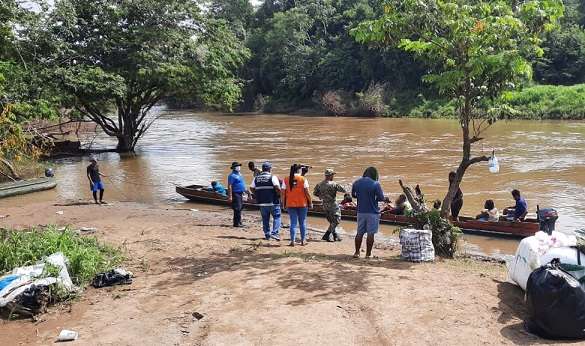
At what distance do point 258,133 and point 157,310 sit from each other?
3611 cm

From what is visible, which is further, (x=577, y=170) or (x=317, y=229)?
(x=577, y=170)

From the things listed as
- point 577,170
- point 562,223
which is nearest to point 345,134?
point 577,170

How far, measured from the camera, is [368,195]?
28.0ft

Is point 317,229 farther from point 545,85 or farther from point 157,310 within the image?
point 545,85

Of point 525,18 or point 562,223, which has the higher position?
point 525,18

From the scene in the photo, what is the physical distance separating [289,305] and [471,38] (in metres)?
4.53

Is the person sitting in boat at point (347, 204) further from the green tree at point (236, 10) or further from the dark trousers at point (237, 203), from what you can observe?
the green tree at point (236, 10)

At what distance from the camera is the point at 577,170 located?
22.5m

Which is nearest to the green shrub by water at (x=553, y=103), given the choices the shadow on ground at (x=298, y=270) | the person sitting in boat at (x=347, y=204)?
the person sitting in boat at (x=347, y=204)

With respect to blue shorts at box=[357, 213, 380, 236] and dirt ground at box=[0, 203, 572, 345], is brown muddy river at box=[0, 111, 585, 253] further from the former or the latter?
dirt ground at box=[0, 203, 572, 345]

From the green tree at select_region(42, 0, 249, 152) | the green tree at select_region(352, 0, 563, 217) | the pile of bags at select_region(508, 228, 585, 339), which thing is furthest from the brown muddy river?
the pile of bags at select_region(508, 228, 585, 339)

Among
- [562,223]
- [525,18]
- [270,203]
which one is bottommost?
[562,223]

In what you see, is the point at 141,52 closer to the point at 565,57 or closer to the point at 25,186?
the point at 25,186

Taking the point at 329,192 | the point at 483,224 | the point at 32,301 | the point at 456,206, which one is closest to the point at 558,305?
the point at 32,301
